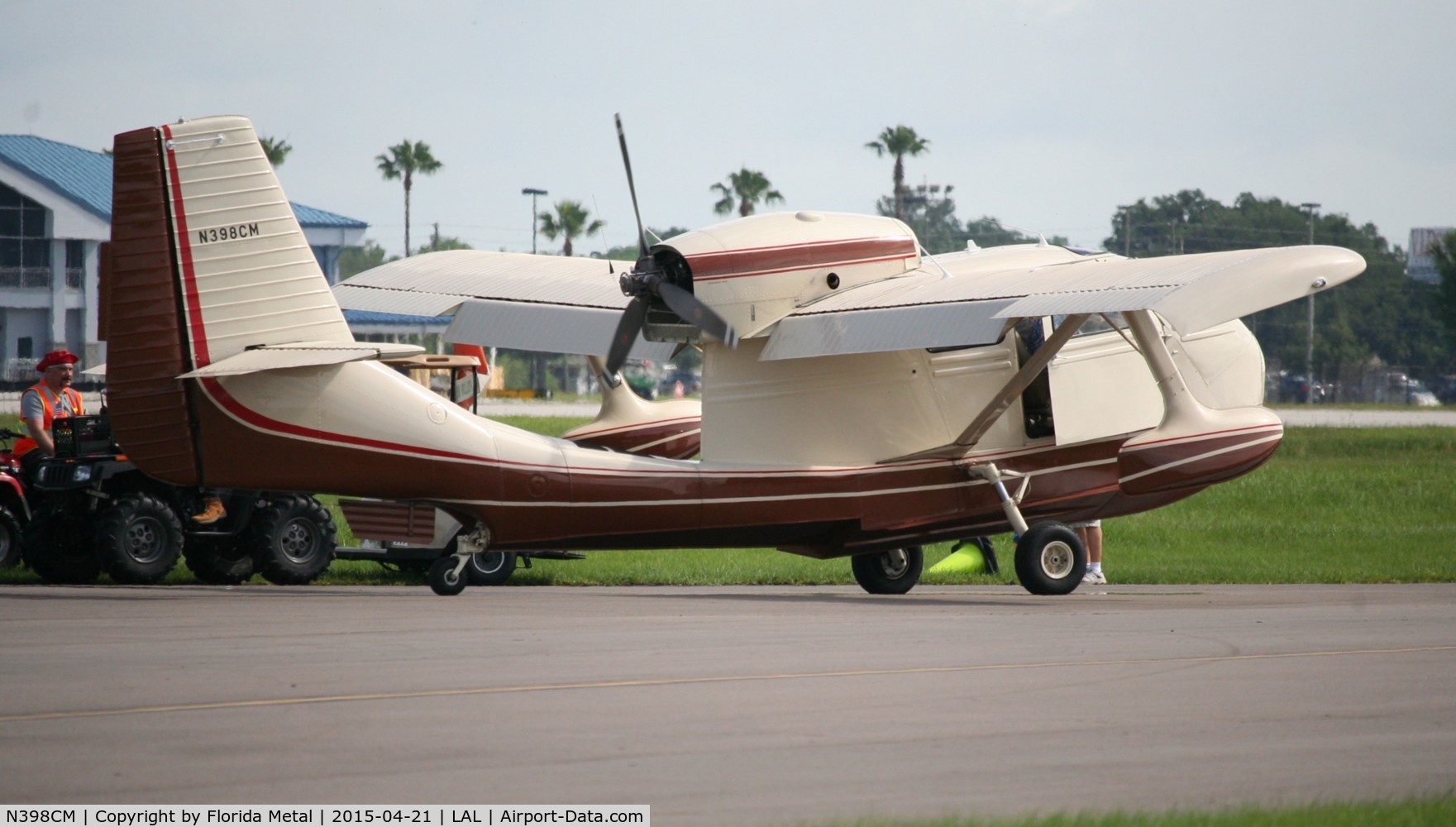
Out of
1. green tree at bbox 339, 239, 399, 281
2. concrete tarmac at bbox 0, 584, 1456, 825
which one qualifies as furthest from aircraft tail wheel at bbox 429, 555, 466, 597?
green tree at bbox 339, 239, 399, 281

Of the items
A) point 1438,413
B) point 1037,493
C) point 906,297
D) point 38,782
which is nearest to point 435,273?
point 906,297

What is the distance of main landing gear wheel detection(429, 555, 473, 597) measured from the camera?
1516 centimetres

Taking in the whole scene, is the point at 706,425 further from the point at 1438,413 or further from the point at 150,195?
the point at 1438,413

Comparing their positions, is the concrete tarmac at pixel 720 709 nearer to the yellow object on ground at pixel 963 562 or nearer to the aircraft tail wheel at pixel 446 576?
the aircraft tail wheel at pixel 446 576

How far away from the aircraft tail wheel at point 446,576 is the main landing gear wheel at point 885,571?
4.30m

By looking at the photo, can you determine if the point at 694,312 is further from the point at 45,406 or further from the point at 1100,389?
the point at 45,406

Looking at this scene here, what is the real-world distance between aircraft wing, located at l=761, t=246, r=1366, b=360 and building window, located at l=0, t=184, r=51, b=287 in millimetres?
58967

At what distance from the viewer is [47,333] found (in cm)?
6619

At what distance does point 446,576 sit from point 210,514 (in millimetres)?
3055

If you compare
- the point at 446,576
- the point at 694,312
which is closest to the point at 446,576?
the point at 446,576

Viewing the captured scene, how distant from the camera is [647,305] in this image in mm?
14523

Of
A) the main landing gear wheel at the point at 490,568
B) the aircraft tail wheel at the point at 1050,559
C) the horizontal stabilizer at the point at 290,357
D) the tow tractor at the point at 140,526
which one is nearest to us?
the horizontal stabilizer at the point at 290,357

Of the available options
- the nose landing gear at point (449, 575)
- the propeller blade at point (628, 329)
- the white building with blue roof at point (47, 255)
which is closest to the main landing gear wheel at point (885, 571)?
the propeller blade at point (628, 329)

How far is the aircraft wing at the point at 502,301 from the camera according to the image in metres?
16.4
